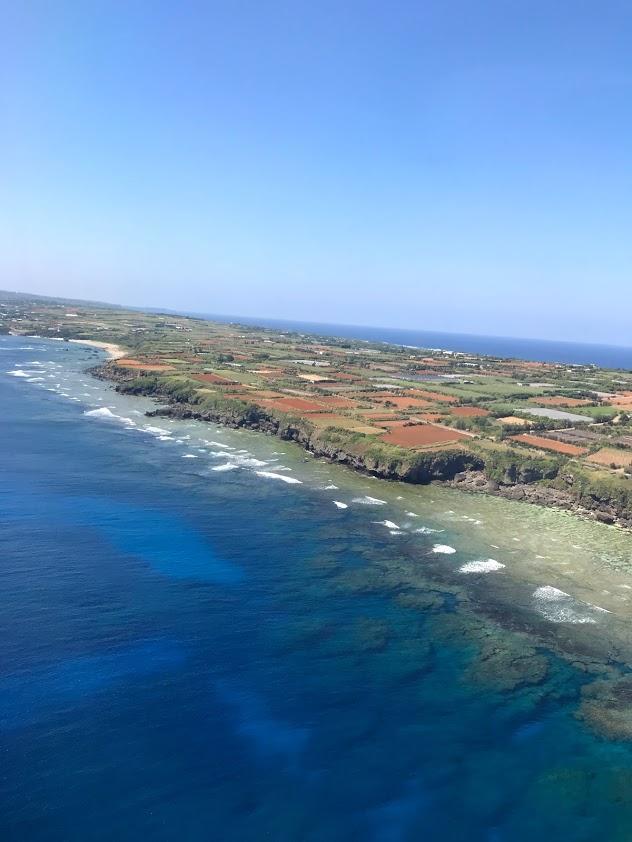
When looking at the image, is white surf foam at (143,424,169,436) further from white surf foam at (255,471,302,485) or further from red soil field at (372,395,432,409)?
red soil field at (372,395,432,409)

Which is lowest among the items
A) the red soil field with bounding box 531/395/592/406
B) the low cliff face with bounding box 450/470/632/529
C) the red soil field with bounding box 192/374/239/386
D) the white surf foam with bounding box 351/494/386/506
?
the white surf foam with bounding box 351/494/386/506

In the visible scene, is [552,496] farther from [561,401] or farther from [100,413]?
[561,401]

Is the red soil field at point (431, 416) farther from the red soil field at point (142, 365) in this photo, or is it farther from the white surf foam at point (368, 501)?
the red soil field at point (142, 365)

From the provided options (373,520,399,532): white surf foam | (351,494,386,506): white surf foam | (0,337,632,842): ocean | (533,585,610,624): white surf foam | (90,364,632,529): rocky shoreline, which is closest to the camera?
(0,337,632,842): ocean

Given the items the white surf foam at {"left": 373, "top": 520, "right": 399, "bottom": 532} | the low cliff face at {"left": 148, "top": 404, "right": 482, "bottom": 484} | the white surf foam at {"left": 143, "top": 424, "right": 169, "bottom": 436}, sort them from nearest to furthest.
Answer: the white surf foam at {"left": 373, "top": 520, "right": 399, "bottom": 532}, the low cliff face at {"left": 148, "top": 404, "right": 482, "bottom": 484}, the white surf foam at {"left": 143, "top": 424, "right": 169, "bottom": 436}

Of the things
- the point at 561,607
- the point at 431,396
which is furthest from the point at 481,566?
the point at 431,396

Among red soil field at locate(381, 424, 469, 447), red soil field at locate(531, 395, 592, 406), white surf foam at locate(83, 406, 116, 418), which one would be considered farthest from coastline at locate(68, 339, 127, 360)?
red soil field at locate(381, 424, 469, 447)
